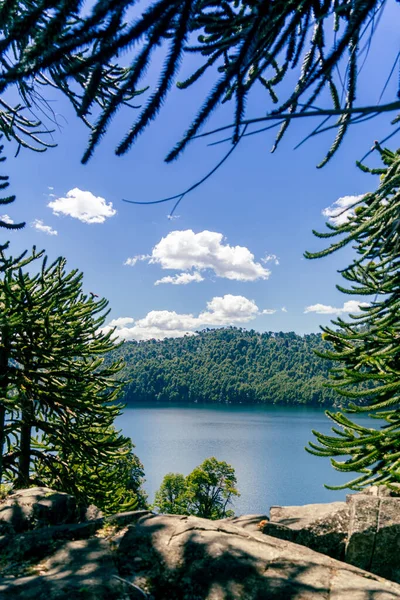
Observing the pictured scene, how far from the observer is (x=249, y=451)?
70812mm

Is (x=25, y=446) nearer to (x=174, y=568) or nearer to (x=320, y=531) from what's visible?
(x=174, y=568)

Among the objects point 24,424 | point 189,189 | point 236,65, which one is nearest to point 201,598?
point 189,189

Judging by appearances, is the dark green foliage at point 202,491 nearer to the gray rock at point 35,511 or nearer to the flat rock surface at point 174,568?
the gray rock at point 35,511

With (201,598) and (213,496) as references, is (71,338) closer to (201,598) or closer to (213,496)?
(201,598)

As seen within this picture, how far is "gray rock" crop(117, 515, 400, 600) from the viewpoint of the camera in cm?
400

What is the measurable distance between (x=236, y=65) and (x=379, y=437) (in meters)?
4.79

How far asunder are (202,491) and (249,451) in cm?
3533

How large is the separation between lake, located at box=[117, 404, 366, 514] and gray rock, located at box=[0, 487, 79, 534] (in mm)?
40038

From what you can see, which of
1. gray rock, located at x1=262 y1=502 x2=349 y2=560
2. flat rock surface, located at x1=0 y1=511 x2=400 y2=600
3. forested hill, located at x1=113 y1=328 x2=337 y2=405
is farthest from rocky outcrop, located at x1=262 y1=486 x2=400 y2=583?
forested hill, located at x1=113 y1=328 x2=337 y2=405

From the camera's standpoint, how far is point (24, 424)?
9086 millimetres

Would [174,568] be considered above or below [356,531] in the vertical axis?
above

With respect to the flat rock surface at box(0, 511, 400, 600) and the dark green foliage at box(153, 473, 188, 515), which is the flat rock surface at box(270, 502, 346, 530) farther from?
the dark green foliage at box(153, 473, 188, 515)

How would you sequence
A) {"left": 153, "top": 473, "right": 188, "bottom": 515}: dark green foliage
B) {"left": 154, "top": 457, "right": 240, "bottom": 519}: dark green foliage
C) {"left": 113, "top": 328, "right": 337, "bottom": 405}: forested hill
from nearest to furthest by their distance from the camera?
{"left": 154, "top": 457, "right": 240, "bottom": 519}: dark green foliage → {"left": 153, "top": 473, "right": 188, "bottom": 515}: dark green foliage → {"left": 113, "top": 328, "right": 337, "bottom": 405}: forested hill

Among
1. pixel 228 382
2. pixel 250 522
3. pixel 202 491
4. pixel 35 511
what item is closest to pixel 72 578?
pixel 35 511
